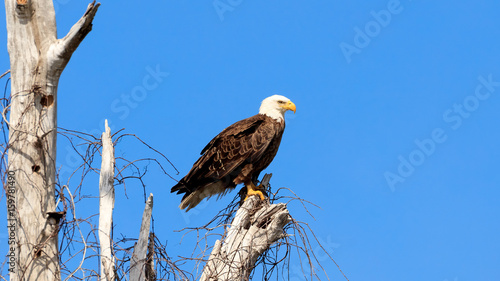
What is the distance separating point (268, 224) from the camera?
627cm

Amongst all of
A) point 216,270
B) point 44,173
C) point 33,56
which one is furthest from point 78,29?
point 216,270

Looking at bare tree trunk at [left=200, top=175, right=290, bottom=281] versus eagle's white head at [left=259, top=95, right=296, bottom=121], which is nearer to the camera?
bare tree trunk at [left=200, top=175, right=290, bottom=281]

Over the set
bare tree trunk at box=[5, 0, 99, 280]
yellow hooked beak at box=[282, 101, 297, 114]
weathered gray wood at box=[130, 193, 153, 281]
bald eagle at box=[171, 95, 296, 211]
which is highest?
yellow hooked beak at box=[282, 101, 297, 114]

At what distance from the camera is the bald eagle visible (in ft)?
25.4

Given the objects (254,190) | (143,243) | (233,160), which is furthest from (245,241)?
(233,160)

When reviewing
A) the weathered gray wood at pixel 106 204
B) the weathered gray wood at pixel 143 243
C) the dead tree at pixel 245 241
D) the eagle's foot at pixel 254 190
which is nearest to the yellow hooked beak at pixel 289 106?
→ the eagle's foot at pixel 254 190

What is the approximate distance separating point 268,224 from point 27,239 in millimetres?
2198

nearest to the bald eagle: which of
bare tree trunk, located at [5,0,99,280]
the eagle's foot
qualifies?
the eagle's foot

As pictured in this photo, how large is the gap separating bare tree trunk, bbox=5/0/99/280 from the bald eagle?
8.45 ft

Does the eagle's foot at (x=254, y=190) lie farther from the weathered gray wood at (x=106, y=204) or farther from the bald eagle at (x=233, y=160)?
the weathered gray wood at (x=106, y=204)

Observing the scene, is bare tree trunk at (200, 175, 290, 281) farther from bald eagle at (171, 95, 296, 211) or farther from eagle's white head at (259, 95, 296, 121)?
eagle's white head at (259, 95, 296, 121)

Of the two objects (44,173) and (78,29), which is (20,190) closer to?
(44,173)

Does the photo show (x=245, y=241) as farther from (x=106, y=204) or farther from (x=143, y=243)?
(x=106, y=204)

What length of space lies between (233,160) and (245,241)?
5.63ft
